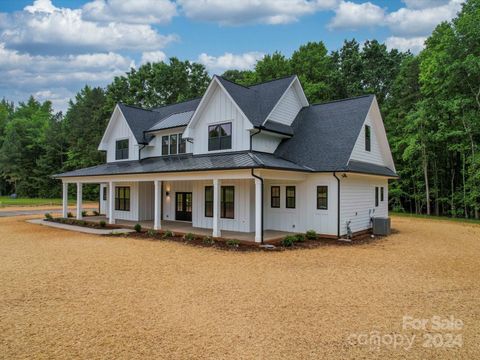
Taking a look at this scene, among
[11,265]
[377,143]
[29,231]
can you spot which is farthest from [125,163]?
[377,143]

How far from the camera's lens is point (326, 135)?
16047mm

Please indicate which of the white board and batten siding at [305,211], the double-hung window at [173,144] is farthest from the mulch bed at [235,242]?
the double-hung window at [173,144]

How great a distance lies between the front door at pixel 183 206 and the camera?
18.9 meters

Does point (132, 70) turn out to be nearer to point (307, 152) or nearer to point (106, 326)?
point (307, 152)

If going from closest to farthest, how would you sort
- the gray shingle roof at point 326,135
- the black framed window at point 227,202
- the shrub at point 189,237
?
the shrub at point 189,237 → the gray shingle roof at point 326,135 → the black framed window at point 227,202

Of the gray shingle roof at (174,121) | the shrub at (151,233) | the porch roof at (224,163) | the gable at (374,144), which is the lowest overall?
the shrub at (151,233)

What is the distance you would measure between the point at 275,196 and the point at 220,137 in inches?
164

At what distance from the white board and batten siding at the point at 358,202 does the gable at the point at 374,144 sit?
41.5 inches

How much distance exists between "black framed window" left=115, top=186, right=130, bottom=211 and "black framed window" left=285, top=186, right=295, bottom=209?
452 inches

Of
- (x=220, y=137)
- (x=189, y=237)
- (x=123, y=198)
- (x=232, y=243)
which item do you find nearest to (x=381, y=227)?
(x=232, y=243)

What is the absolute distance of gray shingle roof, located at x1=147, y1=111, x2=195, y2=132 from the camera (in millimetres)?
19203

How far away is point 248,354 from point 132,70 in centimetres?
4702

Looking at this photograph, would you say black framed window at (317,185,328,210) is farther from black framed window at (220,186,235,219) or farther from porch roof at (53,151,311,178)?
black framed window at (220,186,235,219)

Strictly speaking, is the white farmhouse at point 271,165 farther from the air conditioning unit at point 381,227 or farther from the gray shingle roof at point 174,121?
the air conditioning unit at point 381,227
